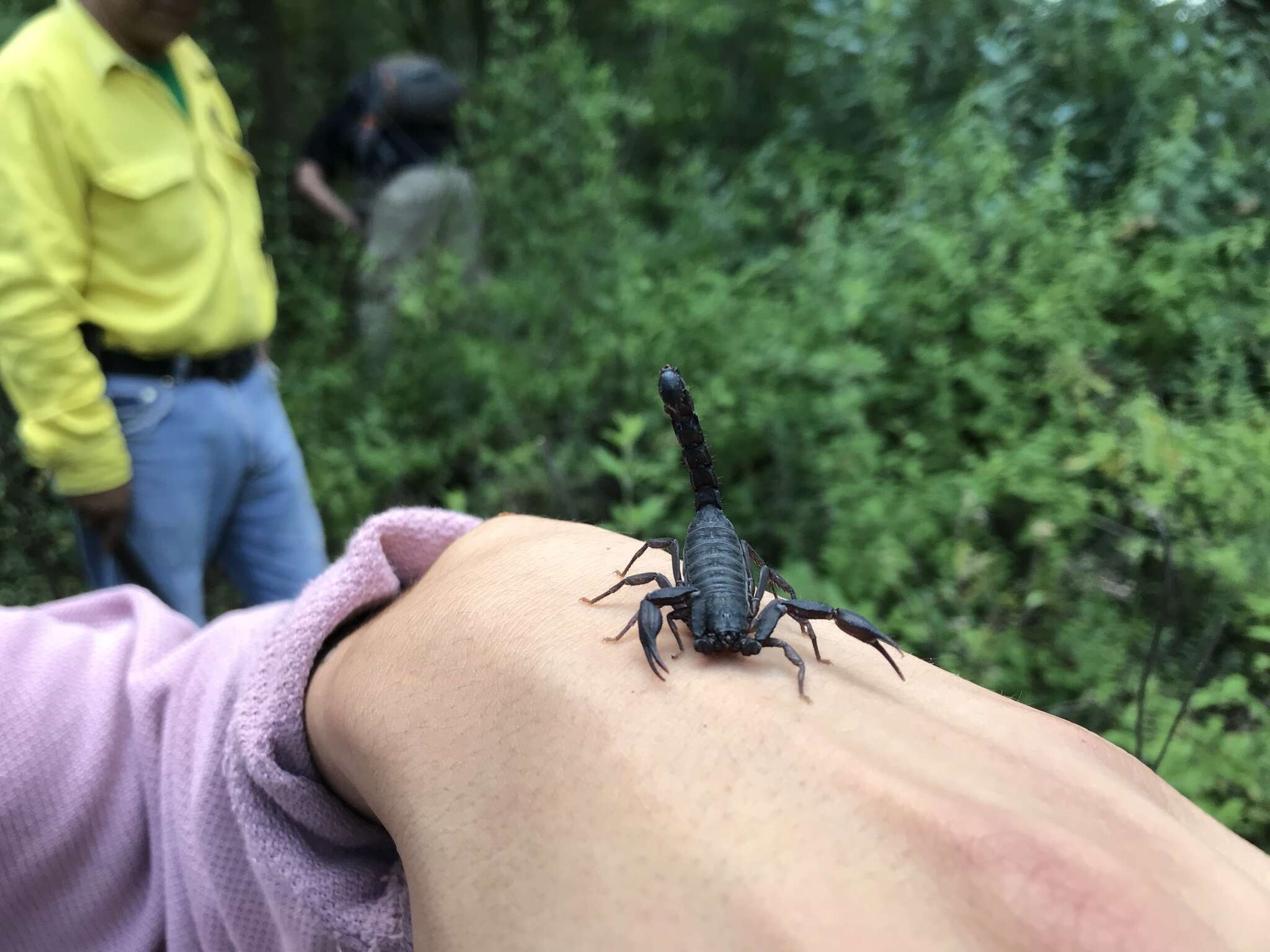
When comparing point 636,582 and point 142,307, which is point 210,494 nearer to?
point 142,307

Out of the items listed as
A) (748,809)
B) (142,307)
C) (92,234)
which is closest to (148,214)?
(92,234)

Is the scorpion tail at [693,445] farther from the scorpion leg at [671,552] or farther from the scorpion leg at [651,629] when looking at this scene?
the scorpion leg at [651,629]

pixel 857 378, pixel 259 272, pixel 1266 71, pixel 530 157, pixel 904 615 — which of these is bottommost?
pixel 904 615

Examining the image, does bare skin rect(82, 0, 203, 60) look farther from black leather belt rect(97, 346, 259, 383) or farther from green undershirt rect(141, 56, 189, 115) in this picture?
black leather belt rect(97, 346, 259, 383)

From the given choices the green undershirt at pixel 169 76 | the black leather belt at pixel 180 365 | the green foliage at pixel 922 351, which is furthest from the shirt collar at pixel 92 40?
the green foliage at pixel 922 351

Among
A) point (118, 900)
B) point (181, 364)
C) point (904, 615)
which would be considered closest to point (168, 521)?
point (181, 364)

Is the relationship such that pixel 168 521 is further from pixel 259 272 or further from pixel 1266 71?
pixel 1266 71

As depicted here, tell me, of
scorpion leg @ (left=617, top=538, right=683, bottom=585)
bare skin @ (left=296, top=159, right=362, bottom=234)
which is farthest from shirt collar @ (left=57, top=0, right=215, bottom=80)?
bare skin @ (left=296, top=159, right=362, bottom=234)
